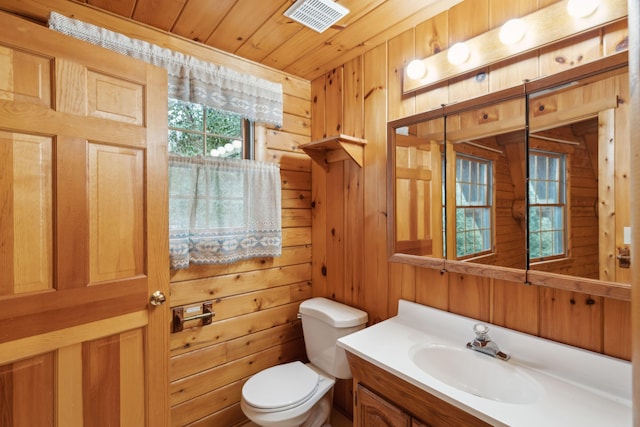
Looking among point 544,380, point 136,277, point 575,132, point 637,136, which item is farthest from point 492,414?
point 136,277

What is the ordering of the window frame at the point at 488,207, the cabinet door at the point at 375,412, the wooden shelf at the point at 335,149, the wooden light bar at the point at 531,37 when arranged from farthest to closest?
the wooden shelf at the point at 335,149 → the window frame at the point at 488,207 → the cabinet door at the point at 375,412 → the wooden light bar at the point at 531,37

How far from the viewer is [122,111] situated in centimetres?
131

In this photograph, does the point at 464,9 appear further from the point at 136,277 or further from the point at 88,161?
the point at 136,277

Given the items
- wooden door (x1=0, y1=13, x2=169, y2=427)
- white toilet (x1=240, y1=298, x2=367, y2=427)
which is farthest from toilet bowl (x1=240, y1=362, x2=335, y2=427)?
wooden door (x1=0, y1=13, x2=169, y2=427)

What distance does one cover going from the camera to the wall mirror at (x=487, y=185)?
124cm

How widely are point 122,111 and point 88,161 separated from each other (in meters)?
0.26

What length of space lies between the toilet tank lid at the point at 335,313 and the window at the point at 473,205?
689 mm

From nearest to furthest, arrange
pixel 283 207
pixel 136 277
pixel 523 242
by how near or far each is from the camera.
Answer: pixel 523 242, pixel 136 277, pixel 283 207

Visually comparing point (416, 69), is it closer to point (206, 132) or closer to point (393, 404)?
point (206, 132)

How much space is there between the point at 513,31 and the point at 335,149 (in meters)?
1.09

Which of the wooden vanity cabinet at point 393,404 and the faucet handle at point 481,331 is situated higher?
the faucet handle at point 481,331

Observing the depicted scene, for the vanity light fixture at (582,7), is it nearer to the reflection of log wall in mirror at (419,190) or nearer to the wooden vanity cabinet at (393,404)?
the reflection of log wall in mirror at (419,190)

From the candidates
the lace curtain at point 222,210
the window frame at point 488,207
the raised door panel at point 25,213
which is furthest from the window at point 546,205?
the raised door panel at point 25,213

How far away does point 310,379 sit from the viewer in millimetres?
1708
